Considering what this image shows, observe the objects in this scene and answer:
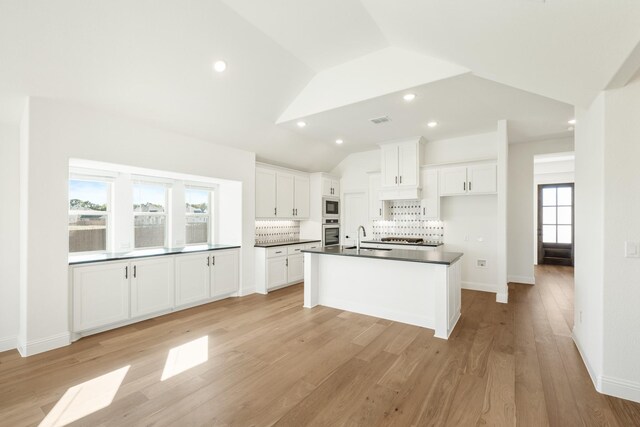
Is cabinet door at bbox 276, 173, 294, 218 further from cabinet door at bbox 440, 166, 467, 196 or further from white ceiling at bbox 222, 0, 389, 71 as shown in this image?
cabinet door at bbox 440, 166, 467, 196

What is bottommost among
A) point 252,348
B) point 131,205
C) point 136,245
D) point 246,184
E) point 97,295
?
point 252,348

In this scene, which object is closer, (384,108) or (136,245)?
(384,108)

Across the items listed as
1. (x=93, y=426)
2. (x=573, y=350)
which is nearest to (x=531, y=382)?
(x=573, y=350)

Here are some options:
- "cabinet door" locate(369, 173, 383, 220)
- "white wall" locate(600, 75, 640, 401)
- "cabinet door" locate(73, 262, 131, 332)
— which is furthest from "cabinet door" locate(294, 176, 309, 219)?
"white wall" locate(600, 75, 640, 401)

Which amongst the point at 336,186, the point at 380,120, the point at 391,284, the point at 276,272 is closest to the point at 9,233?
the point at 276,272

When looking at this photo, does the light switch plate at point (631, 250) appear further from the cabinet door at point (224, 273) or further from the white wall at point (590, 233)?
the cabinet door at point (224, 273)

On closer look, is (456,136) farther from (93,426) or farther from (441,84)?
(93,426)

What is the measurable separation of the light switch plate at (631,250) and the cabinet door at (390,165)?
12.4ft

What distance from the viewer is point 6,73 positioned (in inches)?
106

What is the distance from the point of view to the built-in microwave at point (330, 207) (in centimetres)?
668

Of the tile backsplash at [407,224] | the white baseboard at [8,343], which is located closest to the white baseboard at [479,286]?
the tile backsplash at [407,224]

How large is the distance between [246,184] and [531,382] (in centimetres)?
461

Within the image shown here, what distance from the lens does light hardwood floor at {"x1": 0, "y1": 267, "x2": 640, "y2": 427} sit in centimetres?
205

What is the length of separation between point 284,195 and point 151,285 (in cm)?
293
